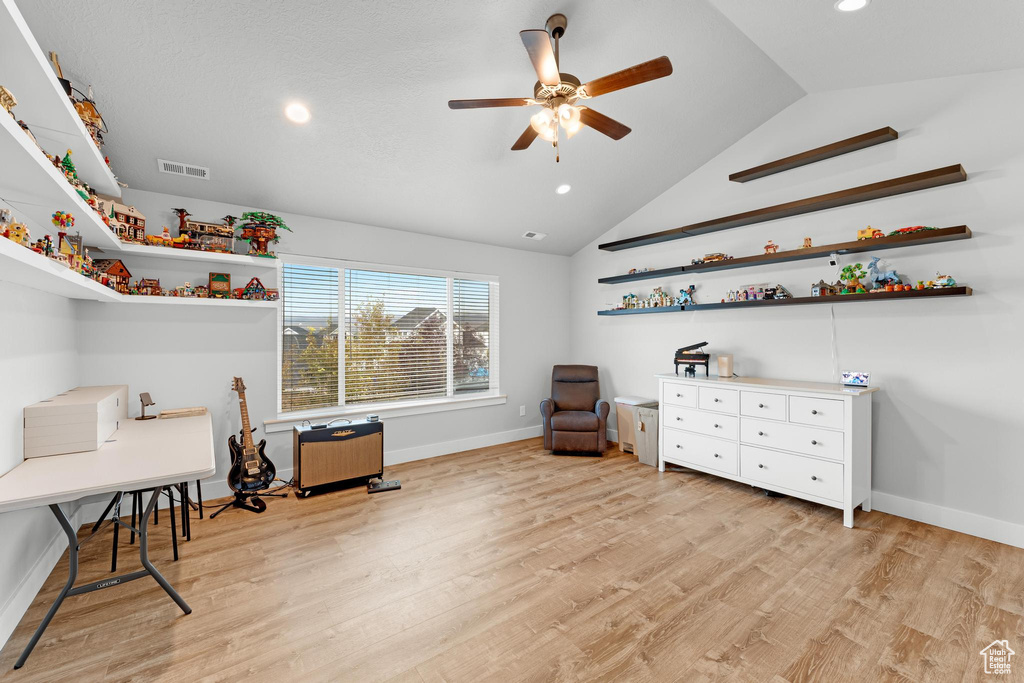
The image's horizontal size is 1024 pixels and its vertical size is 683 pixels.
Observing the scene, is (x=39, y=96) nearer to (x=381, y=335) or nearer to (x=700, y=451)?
(x=381, y=335)

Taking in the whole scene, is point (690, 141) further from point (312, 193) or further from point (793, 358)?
point (312, 193)

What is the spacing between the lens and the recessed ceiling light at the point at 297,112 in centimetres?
268

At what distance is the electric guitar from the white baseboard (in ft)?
15.5

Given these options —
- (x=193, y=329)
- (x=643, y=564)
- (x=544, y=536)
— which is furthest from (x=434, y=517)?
(x=193, y=329)

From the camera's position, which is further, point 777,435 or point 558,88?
point 777,435

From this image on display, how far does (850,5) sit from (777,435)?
2768 mm

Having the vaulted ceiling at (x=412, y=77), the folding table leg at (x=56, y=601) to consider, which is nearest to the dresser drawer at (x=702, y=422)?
the vaulted ceiling at (x=412, y=77)

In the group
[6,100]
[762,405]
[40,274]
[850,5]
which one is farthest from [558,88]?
[762,405]

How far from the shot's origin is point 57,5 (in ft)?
6.38

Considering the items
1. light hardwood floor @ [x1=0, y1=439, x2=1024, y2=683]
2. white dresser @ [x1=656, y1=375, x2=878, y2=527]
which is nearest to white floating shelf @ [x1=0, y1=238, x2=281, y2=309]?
light hardwood floor @ [x1=0, y1=439, x2=1024, y2=683]

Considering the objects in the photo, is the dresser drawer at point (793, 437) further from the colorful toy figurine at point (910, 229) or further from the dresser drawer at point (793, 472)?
the colorful toy figurine at point (910, 229)

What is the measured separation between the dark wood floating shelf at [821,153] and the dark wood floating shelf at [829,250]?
71cm

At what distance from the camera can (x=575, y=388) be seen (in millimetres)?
5184

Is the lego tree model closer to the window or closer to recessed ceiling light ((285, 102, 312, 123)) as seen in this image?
the window
